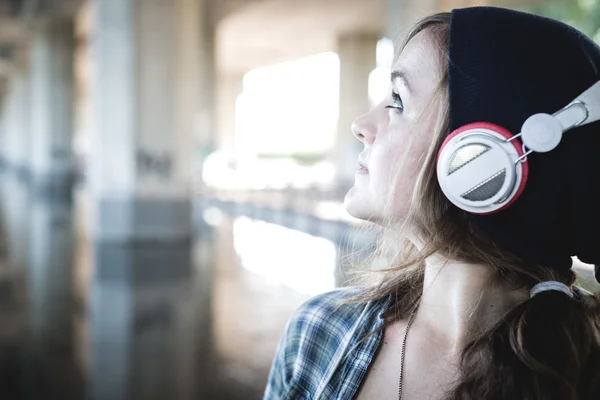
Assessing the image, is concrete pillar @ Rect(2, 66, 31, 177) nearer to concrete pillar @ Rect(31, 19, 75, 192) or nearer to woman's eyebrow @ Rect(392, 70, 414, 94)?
concrete pillar @ Rect(31, 19, 75, 192)

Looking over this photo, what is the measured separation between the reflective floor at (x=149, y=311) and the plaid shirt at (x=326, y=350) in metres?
3.61

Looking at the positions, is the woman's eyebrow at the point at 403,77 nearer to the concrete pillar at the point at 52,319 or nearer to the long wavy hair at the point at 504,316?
the long wavy hair at the point at 504,316

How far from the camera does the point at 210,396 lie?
5.15m

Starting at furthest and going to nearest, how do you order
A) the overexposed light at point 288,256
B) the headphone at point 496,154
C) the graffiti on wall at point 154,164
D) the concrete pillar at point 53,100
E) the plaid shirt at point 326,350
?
the concrete pillar at point 53,100, the graffiti on wall at point 154,164, the overexposed light at point 288,256, the plaid shirt at point 326,350, the headphone at point 496,154

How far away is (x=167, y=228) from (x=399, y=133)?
13.0 metres

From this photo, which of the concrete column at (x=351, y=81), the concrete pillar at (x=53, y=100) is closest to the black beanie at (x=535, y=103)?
the concrete column at (x=351, y=81)

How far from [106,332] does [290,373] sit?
5.87 metres

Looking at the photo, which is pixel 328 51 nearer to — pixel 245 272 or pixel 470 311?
pixel 245 272

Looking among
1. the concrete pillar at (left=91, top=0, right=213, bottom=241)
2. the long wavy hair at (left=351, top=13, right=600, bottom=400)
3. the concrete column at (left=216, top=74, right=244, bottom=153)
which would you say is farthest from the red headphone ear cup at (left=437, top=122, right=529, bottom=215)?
the concrete column at (left=216, top=74, right=244, bottom=153)

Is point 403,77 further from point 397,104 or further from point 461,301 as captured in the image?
point 461,301

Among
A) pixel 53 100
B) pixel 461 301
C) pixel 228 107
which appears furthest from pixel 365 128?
pixel 228 107

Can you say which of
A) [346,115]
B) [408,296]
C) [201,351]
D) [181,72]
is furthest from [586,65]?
[346,115]

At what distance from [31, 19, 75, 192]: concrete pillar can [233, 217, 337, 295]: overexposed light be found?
18.7 meters

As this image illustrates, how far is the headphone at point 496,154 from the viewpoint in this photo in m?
1.32
